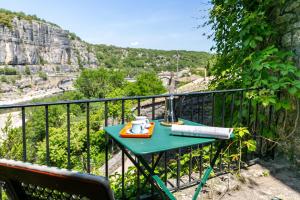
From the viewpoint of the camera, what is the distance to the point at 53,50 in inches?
3529

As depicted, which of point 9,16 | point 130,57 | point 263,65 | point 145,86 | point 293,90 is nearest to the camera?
point 293,90

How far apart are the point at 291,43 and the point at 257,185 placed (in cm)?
168

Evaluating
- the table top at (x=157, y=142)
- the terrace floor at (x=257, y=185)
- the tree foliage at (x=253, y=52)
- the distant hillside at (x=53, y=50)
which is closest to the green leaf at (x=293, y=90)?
the tree foliage at (x=253, y=52)

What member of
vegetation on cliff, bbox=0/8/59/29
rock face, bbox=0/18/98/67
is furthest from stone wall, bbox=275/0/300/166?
vegetation on cliff, bbox=0/8/59/29

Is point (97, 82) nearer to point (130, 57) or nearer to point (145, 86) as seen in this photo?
point (145, 86)

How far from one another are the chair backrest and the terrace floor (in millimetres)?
1743

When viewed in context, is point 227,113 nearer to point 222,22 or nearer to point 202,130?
point 222,22

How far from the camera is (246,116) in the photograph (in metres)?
3.01

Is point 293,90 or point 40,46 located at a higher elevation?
point 40,46

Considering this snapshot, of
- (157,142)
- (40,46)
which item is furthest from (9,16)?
(157,142)

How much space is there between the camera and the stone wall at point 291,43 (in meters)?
2.81

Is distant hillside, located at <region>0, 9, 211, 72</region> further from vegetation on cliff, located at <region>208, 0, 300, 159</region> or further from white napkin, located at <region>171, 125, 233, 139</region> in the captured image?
white napkin, located at <region>171, 125, 233, 139</region>

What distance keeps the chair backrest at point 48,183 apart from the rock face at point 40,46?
272ft

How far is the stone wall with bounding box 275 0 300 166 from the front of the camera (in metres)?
2.81
